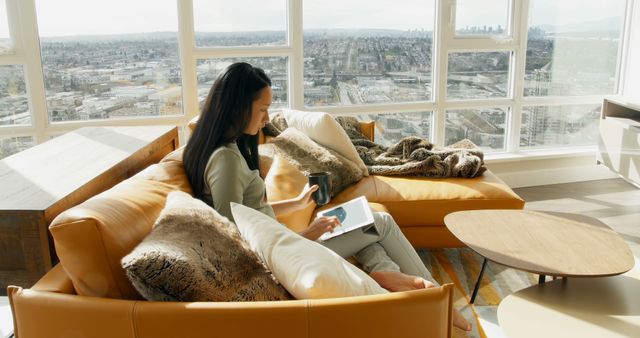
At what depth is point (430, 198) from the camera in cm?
316

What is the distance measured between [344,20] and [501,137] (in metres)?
1.64

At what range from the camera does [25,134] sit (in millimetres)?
3748

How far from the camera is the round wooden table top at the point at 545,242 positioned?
2219 mm

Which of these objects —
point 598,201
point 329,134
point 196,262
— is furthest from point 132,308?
point 598,201

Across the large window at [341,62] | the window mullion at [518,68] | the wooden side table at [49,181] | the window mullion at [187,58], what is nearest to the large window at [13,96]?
the large window at [341,62]

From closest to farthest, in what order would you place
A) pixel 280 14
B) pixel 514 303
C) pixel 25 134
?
pixel 514 303
pixel 25 134
pixel 280 14

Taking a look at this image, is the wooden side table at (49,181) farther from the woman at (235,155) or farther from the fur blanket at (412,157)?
the fur blanket at (412,157)

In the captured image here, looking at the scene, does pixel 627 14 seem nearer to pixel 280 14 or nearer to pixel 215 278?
pixel 280 14

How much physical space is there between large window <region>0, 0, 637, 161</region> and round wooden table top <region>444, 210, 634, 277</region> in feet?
5.04

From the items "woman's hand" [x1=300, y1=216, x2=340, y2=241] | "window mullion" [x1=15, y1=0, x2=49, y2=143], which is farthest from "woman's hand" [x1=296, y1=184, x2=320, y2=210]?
"window mullion" [x1=15, y1=0, x2=49, y2=143]

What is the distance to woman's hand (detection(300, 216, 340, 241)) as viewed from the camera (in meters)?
2.14

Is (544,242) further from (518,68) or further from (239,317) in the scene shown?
(518,68)

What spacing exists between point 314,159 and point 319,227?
1.11m

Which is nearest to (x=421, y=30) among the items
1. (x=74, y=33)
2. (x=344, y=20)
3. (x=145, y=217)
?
(x=344, y=20)
